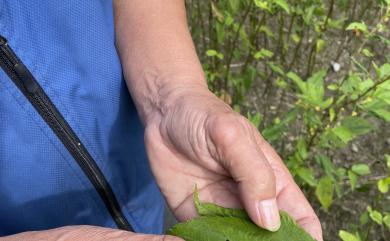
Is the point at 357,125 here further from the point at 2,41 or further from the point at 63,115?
the point at 2,41

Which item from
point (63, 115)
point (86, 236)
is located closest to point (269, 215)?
point (86, 236)

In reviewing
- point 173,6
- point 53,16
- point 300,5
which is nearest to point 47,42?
point 53,16

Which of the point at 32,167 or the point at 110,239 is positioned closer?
the point at 110,239

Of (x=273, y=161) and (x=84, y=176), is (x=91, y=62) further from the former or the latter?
(x=273, y=161)

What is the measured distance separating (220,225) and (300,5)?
1044 mm

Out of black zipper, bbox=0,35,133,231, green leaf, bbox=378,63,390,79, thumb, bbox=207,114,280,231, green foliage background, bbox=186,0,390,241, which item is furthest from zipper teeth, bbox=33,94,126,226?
green leaf, bbox=378,63,390,79

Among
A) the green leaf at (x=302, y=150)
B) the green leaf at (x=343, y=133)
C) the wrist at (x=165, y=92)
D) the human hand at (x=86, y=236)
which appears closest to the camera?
the human hand at (x=86, y=236)

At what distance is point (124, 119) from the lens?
92 cm

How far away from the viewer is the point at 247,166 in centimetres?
68

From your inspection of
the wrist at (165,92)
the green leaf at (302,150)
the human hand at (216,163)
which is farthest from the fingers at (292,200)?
the green leaf at (302,150)

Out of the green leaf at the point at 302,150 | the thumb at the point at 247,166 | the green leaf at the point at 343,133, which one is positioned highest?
the thumb at the point at 247,166

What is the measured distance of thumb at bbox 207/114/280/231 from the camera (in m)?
0.66

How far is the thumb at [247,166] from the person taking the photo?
25.8 inches

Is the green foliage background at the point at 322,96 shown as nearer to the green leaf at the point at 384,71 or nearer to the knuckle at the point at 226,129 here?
the green leaf at the point at 384,71
